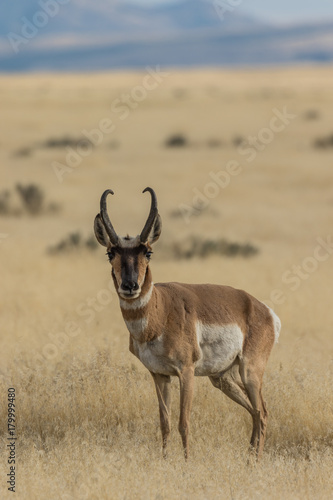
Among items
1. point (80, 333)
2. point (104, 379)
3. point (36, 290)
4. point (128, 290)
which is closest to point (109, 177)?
point (36, 290)

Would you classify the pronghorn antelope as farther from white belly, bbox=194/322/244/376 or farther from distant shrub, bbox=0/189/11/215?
distant shrub, bbox=0/189/11/215

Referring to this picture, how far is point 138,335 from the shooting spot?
6.35 m

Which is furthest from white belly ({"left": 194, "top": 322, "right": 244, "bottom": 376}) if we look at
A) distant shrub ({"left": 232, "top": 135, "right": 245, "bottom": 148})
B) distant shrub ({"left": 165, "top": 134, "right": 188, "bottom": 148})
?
distant shrub ({"left": 165, "top": 134, "right": 188, "bottom": 148})

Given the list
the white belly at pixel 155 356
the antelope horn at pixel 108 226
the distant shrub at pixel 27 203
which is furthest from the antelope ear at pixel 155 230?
the distant shrub at pixel 27 203

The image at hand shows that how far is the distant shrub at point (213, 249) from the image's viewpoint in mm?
16234

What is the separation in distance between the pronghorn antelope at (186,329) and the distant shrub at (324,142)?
27338 millimetres

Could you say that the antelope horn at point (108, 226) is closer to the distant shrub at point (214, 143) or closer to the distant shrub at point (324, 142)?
the distant shrub at point (324, 142)

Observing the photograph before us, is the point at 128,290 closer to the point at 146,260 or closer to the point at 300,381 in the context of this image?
the point at 146,260

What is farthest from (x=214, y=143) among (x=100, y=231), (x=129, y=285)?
(x=129, y=285)

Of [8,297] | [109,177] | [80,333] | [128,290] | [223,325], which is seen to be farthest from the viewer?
[109,177]

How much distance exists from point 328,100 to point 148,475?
54625mm

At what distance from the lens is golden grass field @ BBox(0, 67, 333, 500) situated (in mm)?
6121

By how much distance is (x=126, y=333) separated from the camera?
10.6 metres

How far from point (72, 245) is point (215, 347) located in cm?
999
